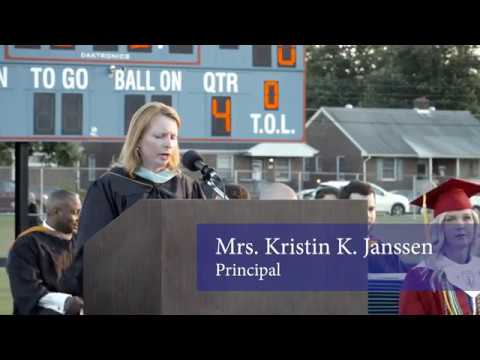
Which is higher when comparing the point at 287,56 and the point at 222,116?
the point at 287,56

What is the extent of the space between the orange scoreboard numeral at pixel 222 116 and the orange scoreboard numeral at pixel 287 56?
845mm

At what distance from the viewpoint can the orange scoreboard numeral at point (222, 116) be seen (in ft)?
42.6

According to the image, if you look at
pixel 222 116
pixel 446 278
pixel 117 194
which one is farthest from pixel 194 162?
pixel 222 116

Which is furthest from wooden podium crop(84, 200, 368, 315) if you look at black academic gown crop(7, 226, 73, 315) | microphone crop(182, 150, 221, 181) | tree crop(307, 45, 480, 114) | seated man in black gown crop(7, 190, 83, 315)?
tree crop(307, 45, 480, 114)

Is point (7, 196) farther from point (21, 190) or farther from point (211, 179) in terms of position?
point (211, 179)

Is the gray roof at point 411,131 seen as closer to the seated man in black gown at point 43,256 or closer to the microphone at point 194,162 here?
the seated man in black gown at point 43,256

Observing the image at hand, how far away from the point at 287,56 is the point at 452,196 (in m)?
10.1

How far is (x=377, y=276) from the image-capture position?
224 centimetres

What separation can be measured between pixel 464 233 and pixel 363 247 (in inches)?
17.1

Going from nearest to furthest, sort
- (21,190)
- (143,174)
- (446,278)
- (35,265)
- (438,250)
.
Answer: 1. (438,250)
2. (446,278)
3. (143,174)
4. (35,265)
5. (21,190)

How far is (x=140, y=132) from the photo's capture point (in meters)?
2.99

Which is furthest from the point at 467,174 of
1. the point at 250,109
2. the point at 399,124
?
the point at 250,109

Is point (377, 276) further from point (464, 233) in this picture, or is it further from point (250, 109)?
point (250, 109)

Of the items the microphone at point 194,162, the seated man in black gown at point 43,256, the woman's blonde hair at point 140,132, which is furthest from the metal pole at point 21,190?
the woman's blonde hair at point 140,132
